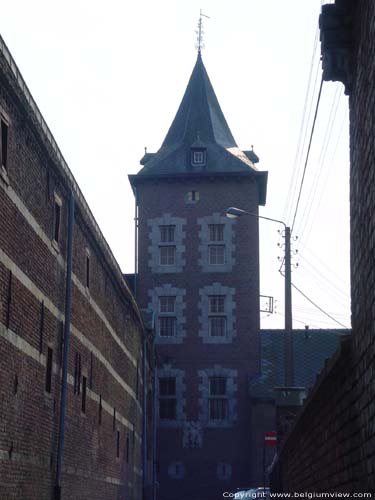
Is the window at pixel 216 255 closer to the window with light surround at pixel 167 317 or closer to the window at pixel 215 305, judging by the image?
the window at pixel 215 305

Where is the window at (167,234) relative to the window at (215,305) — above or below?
above

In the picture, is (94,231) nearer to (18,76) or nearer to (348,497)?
(18,76)

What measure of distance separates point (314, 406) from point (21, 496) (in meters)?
6.57

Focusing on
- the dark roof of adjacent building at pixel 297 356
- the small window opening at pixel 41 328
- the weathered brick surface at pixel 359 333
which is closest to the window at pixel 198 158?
the dark roof of adjacent building at pixel 297 356

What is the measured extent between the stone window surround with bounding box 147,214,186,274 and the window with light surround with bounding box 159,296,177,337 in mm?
1444

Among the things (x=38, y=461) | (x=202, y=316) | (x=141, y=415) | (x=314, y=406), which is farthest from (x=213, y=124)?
(x=314, y=406)

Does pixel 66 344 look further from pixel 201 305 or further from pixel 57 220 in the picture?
pixel 201 305

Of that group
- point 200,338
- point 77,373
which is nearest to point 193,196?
point 200,338

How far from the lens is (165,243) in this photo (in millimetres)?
46625

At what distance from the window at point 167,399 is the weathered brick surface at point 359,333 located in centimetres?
3393

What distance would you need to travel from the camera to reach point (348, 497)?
9234 mm

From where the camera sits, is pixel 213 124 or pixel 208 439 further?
pixel 213 124

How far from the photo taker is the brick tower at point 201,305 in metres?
44.0

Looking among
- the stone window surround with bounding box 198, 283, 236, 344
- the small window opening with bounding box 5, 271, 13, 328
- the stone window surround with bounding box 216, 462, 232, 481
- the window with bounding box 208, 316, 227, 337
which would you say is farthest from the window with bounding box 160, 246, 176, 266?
the small window opening with bounding box 5, 271, 13, 328
